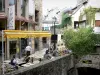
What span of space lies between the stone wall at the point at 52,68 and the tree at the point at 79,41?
164 inches

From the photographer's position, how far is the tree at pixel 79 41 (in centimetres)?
3709

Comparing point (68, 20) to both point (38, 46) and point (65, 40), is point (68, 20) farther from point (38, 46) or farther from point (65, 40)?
point (65, 40)

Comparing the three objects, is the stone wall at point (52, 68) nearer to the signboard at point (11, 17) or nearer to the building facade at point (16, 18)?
the signboard at point (11, 17)

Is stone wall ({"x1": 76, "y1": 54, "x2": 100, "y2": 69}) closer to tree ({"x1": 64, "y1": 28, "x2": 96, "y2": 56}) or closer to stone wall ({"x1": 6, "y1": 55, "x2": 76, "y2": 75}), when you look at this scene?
tree ({"x1": 64, "y1": 28, "x2": 96, "y2": 56})

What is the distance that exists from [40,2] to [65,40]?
536 inches

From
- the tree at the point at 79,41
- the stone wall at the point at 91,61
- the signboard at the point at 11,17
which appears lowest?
the stone wall at the point at 91,61

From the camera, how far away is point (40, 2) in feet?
167

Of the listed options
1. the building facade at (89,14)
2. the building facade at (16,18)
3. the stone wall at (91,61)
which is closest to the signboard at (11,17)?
the building facade at (16,18)

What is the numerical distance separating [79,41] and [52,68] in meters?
14.7

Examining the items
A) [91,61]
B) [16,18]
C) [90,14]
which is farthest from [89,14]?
[16,18]

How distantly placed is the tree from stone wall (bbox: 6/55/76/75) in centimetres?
418

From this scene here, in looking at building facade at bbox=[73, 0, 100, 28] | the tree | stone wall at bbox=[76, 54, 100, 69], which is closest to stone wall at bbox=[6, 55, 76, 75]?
stone wall at bbox=[76, 54, 100, 69]

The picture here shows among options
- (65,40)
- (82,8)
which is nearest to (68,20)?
(82,8)

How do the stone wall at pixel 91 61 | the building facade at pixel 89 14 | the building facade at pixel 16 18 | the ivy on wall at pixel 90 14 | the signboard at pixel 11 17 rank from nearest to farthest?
the signboard at pixel 11 17 → the building facade at pixel 16 18 → the stone wall at pixel 91 61 → the ivy on wall at pixel 90 14 → the building facade at pixel 89 14
